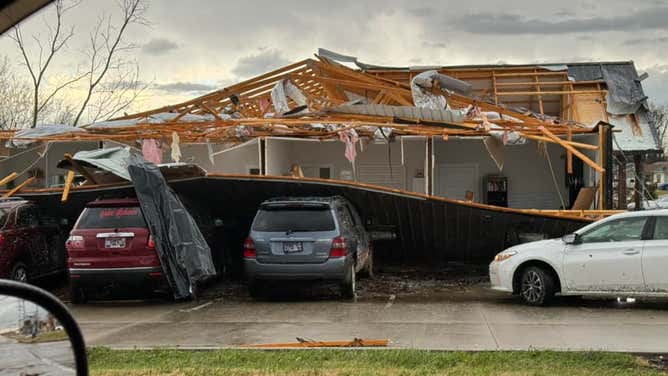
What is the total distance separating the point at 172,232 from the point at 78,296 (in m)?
1.96

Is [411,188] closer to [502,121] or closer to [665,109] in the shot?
[502,121]

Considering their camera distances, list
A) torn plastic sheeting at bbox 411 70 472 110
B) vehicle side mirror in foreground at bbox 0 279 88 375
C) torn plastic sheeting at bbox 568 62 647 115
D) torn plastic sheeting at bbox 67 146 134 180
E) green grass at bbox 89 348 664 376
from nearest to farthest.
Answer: vehicle side mirror in foreground at bbox 0 279 88 375, green grass at bbox 89 348 664 376, torn plastic sheeting at bbox 67 146 134 180, torn plastic sheeting at bbox 411 70 472 110, torn plastic sheeting at bbox 568 62 647 115

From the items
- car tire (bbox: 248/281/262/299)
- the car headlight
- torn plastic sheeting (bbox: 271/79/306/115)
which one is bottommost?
car tire (bbox: 248/281/262/299)

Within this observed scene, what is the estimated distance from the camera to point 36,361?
3258mm

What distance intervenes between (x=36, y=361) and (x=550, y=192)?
68.0 ft

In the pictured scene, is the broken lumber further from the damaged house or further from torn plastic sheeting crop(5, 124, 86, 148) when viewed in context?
torn plastic sheeting crop(5, 124, 86, 148)

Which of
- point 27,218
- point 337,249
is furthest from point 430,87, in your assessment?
point 27,218

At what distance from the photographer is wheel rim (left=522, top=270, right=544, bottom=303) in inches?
470

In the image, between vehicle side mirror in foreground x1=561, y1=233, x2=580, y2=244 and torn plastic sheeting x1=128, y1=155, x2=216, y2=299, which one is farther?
torn plastic sheeting x1=128, y1=155, x2=216, y2=299

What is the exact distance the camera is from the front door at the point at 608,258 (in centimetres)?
1134

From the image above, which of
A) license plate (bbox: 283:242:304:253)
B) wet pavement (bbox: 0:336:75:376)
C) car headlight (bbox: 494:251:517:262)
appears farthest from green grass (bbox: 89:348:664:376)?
car headlight (bbox: 494:251:517:262)

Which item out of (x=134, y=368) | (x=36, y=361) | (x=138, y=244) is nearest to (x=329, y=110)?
(x=138, y=244)

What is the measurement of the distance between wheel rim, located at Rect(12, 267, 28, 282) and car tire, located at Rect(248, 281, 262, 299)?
4.13 metres

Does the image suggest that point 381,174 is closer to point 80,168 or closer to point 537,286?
point 80,168
